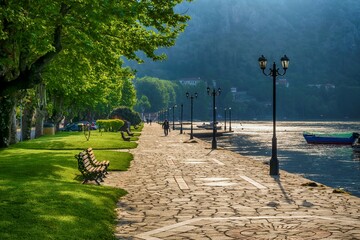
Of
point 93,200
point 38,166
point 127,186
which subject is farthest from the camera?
point 38,166

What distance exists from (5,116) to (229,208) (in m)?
22.3

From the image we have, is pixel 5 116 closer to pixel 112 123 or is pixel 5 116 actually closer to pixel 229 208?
pixel 229 208

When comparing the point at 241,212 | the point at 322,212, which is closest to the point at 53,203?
the point at 241,212

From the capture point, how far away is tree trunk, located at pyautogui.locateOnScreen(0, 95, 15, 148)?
30.8 meters

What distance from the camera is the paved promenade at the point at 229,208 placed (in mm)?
9695

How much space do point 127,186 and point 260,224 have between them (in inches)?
291

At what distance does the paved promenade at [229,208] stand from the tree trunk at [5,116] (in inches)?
537

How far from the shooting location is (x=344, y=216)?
37.5 ft

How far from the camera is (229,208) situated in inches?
488

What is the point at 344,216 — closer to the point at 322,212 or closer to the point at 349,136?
the point at 322,212

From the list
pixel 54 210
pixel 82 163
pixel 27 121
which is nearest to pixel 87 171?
pixel 82 163

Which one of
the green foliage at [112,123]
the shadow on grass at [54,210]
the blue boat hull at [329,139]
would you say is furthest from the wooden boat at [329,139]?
the shadow on grass at [54,210]

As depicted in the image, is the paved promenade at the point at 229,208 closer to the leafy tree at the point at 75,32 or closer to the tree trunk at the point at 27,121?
the leafy tree at the point at 75,32

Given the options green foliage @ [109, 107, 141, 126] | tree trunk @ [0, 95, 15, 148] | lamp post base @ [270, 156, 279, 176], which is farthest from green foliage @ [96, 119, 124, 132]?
lamp post base @ [270, 156, 279, 176]
